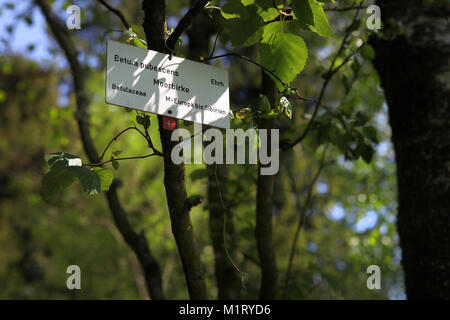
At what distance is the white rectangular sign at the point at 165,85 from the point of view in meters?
1.30

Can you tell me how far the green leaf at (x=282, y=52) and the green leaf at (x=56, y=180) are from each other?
0.59 meters

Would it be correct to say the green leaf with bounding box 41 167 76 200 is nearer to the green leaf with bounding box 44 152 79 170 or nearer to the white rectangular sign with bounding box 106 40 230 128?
the green leaf with bounding box 44 152 79 170

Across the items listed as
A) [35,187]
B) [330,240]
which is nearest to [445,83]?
[330,240]

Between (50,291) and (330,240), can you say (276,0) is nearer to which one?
(330,240)

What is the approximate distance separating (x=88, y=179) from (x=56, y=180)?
0.09 m

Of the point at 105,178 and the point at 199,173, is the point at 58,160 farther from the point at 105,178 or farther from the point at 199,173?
the point at 199,173

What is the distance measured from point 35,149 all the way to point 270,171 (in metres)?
16.1

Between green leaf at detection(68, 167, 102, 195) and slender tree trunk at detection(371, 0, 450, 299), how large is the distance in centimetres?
140

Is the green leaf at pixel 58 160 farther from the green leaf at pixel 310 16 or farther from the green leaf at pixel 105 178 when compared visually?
the green leaf at pixel 310 16

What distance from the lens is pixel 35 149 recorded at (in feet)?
54.7

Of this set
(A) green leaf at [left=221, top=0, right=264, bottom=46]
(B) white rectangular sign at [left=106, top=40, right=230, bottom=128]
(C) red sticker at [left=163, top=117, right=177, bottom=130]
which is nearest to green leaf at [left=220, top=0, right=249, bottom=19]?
(A) green leaf at [left=221, top=0, right=264, bottom=46]

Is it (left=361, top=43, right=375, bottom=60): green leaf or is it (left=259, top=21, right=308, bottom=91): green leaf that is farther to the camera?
→ (left=361, top=43, right=375, bottom=60): green leaf

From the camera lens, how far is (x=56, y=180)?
1194 millimetres

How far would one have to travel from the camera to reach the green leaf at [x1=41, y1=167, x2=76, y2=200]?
3.89ft
